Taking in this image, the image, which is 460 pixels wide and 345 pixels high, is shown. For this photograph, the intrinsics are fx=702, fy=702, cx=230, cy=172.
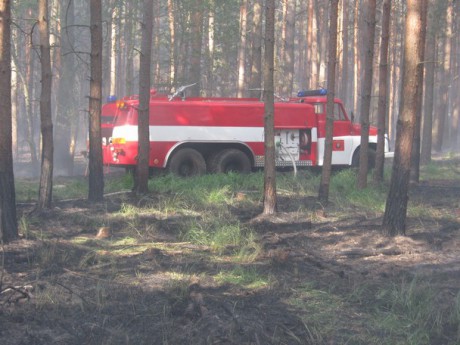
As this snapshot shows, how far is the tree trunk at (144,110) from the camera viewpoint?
49.0 ft

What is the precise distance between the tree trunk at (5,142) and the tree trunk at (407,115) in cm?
574

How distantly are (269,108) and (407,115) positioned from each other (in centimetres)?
299

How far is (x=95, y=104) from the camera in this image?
554 inches

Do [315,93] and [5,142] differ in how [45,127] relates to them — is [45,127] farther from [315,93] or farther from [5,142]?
[315,93]

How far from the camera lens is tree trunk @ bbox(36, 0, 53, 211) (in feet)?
42.4

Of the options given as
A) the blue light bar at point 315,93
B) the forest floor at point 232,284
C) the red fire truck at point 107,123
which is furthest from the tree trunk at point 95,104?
the blue light bar at point 315,93

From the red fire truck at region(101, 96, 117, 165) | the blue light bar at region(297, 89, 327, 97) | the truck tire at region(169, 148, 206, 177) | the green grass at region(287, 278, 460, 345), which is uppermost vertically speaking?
the blue light bar at region(297, 89, 327, 97)

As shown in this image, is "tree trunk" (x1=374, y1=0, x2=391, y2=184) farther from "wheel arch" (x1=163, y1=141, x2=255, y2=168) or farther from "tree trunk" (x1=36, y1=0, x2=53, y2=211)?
"tree trunk" (x1=36, y1=0, x2=53, y2=211)

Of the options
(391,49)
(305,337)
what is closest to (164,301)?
(305,337)

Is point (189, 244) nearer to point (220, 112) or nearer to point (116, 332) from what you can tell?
point (116, 332)

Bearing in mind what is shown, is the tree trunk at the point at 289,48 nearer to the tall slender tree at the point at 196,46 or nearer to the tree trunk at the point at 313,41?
the tree trunk at the point at 313,41

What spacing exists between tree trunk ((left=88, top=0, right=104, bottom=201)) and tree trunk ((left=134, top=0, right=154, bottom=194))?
96 centimetres

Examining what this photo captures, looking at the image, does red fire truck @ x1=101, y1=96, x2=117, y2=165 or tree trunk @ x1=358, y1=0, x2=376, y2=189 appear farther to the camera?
red fire truck @ x1=101, y1=96, x2=117, y2=165

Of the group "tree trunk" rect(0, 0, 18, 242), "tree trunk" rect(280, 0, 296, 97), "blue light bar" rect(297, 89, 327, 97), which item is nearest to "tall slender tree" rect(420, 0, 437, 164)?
"tree trunk" rect(280, 0, 296, 97)
